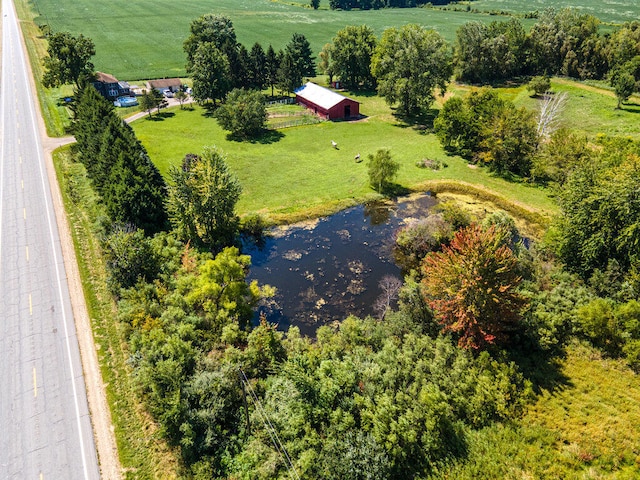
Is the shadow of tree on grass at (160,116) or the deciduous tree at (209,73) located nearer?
the shadow of tree on grass at (160,116)

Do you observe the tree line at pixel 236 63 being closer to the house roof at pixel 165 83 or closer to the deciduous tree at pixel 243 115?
the house roof at pixel 165 83

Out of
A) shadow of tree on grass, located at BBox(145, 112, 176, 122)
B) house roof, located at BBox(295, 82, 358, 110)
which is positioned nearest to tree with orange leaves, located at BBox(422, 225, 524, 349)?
house roof, located at BBox(295, 82, 358, 110)

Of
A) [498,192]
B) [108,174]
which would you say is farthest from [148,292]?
[498,192]

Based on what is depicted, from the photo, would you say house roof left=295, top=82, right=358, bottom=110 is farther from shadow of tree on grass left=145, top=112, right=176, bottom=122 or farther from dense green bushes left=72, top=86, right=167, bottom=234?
dense green bushes left=72, top=86, right=167, bottom=234

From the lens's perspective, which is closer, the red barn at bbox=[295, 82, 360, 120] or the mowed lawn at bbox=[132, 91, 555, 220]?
the mowed lawn at bbox=[132, 91, 555, 220]

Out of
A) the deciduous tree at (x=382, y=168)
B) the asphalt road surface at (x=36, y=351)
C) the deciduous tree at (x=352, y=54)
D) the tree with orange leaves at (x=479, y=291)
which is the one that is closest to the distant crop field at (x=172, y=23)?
the deciduous tree at (x=352, y=54)

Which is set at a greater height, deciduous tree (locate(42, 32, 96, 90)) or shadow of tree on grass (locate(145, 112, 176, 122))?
deciduous tree (locate(42, 32, 96, 90))
